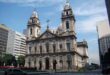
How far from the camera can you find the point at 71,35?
61.1 metres

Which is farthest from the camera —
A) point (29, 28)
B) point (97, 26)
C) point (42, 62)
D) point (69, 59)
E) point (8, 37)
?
point (8, 37)

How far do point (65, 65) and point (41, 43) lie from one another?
12120 mm

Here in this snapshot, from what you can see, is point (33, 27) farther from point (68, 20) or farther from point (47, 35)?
point (68, 20)

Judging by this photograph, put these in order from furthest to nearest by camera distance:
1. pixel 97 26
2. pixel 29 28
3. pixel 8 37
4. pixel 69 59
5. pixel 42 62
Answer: pixel 8 37 < pixel 29 28 < pixel 42 62 < pixel 69 59 < pixel 97 26

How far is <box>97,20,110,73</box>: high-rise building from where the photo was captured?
1107 inches

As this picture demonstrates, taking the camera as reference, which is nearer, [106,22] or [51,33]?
[106,22]

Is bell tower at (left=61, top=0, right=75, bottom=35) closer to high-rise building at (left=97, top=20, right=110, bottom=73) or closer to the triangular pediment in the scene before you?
the triangular pediment

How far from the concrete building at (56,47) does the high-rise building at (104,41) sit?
29.7 metres

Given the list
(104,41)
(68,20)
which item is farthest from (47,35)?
Result: (104,41)

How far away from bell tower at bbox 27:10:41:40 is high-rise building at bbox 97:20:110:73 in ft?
137

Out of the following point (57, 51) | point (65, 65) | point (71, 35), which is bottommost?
point (65, 65)

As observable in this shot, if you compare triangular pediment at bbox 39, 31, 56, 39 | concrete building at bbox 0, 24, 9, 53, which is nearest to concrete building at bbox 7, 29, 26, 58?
concrete building at bbox 0, 24, 9, 53

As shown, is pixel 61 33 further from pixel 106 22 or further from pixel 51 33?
pixel 106 22

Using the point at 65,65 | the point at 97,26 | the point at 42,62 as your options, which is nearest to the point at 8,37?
the point at 42,62
